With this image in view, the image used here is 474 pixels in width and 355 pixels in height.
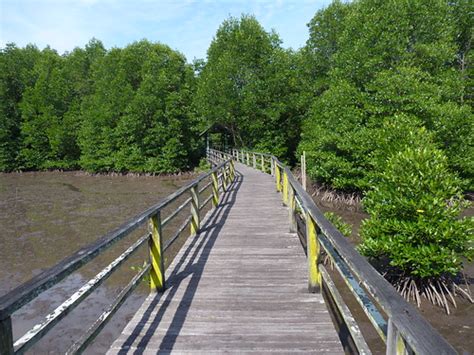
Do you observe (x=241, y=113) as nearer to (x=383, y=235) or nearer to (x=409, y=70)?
(x=409, y=70)

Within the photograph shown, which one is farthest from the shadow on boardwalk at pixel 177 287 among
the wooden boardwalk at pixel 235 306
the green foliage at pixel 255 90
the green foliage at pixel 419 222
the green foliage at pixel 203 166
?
the green foliage at pixel 203 166

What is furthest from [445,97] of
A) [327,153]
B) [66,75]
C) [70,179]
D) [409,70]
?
[66,75]

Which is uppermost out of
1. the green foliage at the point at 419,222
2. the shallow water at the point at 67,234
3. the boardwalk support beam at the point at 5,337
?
the boardwalk support beam at the point at 5,337

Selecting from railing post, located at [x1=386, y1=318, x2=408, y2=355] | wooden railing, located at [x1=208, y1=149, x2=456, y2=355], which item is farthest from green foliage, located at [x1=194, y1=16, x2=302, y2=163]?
railing post, located at [x1=386, y1=318, x2=408, y2=355]

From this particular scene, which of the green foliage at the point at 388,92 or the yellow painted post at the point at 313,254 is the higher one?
the green foliage at the point at 388,92

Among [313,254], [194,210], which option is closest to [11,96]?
[194,210]

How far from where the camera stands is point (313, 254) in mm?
3705

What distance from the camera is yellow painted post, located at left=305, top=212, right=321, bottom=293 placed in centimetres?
368

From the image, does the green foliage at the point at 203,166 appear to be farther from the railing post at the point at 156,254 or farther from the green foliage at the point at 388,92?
the railing post at the point at 156,254

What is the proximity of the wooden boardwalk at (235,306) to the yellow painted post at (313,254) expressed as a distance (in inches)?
5.0

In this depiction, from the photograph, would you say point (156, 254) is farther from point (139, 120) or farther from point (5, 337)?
point (139, 120)

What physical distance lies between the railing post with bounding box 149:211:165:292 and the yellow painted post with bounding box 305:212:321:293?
1.68m

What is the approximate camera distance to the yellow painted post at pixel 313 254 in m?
3.68

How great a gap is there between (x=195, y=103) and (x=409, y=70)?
72.5 ft
